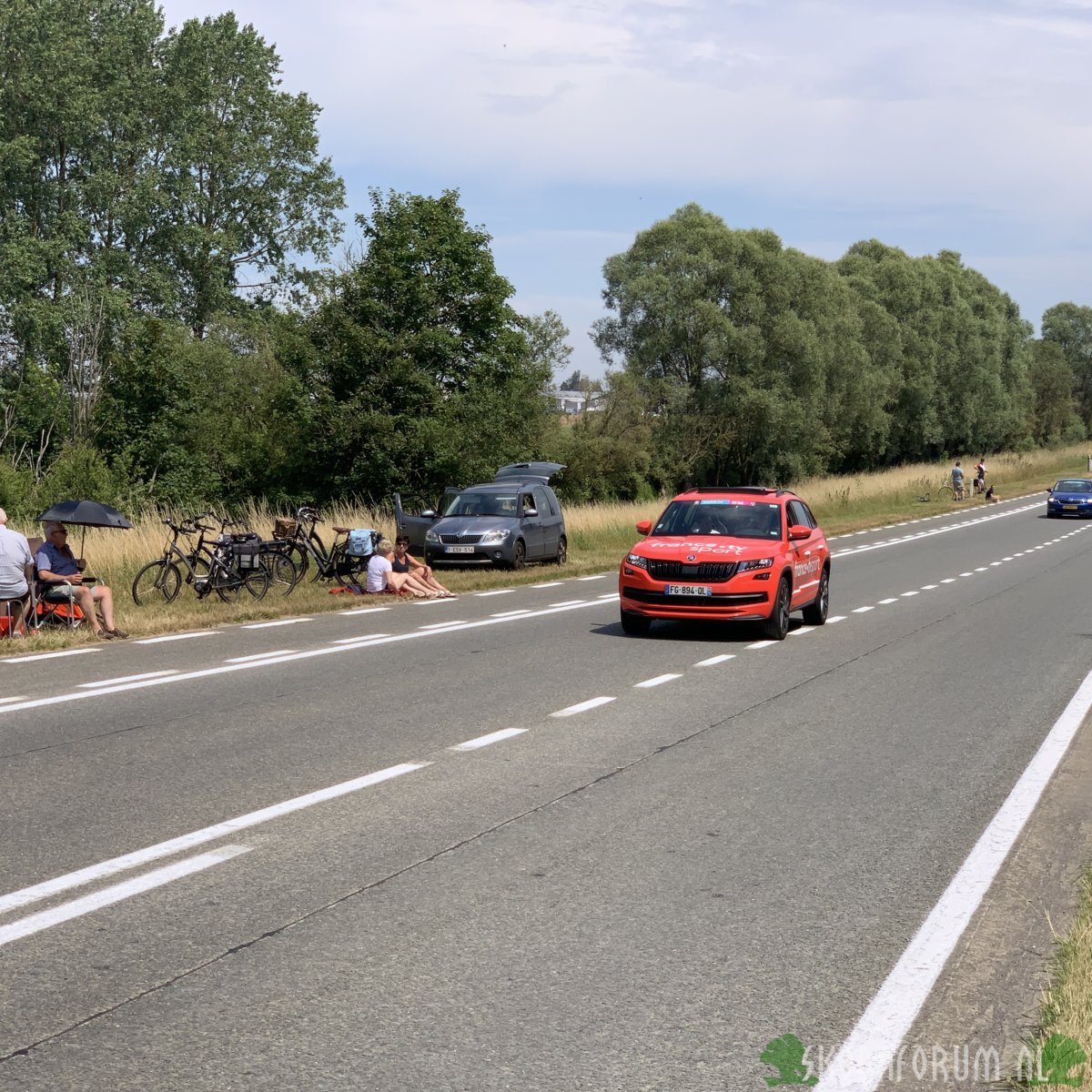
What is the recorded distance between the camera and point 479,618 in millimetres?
18516

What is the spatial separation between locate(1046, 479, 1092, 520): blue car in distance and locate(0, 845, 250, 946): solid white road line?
52096 millimetres

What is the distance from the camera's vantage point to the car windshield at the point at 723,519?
57.4 feet

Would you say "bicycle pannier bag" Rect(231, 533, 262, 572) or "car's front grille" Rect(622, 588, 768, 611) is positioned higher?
"bicycle pannier bag" Rect(231, 533, 262, 572)

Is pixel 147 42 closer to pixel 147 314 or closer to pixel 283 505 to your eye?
pixel 147 314

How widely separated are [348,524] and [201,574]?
364 inches

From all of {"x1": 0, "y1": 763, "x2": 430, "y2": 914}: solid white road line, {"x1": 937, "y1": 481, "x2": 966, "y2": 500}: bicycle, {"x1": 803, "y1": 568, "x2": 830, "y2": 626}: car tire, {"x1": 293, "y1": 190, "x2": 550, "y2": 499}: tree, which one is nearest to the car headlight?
{"x1": 803, "y1": 568, "x2": 830, "y2": 626}: car tire

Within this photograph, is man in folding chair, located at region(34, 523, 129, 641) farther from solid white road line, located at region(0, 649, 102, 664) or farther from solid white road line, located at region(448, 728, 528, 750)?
solid white road line, located at region(448, 728, 528, 750)

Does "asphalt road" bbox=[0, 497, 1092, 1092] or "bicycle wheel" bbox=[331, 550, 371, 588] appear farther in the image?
"bicycle wheel" bbox=[331, 550, 371, 588]

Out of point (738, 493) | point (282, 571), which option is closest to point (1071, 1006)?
point (738, 493)

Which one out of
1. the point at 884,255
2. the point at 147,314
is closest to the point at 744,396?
the point at 147,314

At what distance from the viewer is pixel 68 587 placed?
16062 mm

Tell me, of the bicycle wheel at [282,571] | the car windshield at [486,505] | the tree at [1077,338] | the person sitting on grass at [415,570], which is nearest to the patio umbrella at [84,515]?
the bicycle wheel at [282,571]

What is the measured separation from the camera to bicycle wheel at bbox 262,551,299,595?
21125mm

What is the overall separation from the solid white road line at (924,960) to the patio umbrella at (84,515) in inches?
463
